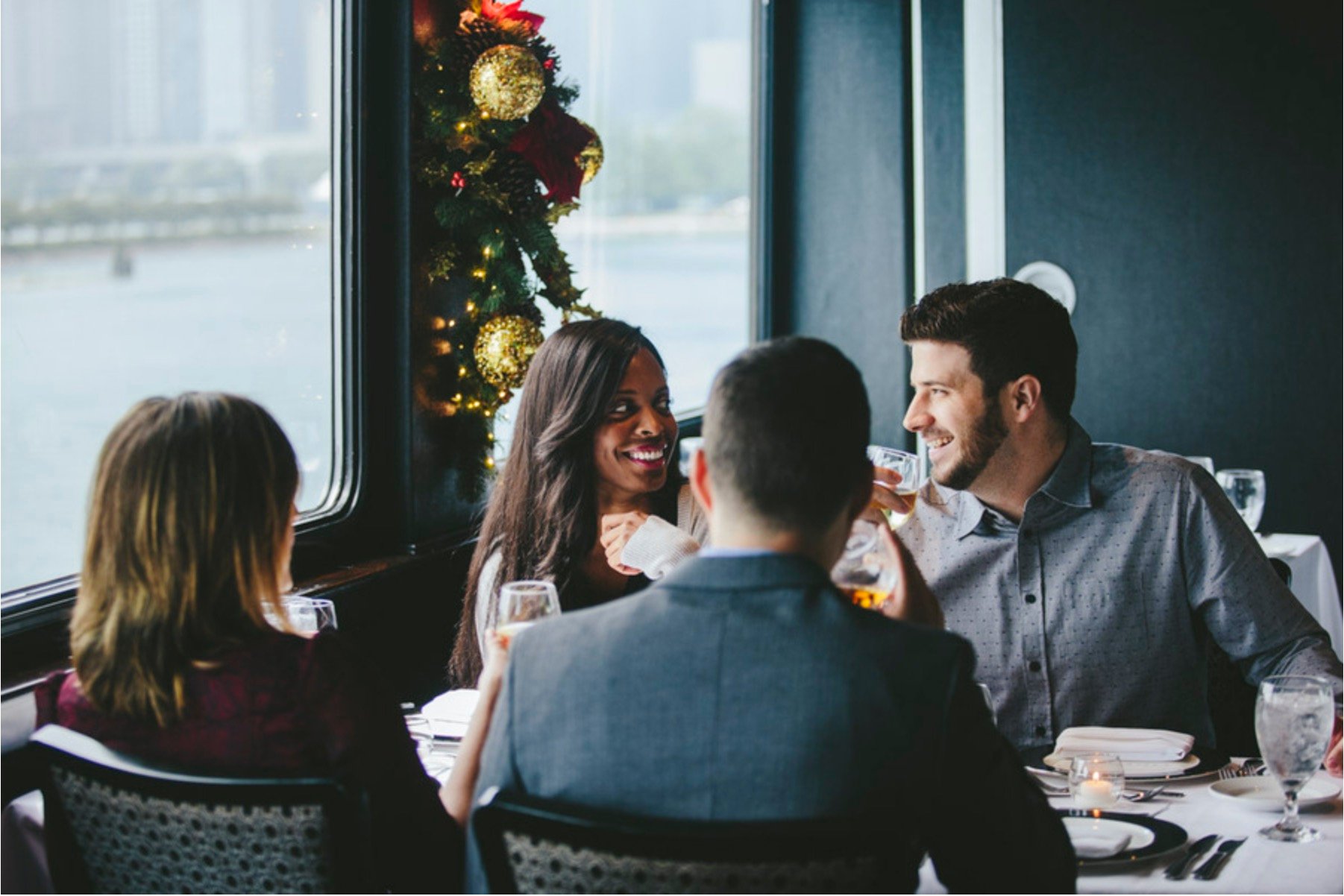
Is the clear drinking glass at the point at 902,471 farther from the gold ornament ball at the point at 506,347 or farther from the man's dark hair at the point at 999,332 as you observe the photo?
the gold ornament ball at the point at 506,347

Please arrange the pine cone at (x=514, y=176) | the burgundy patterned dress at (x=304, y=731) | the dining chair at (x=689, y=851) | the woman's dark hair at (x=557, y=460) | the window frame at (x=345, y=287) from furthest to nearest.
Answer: the pine cone at (x=514, y=176), the window frame at (x=345, y=287), the woman's dark hair at (x=557, y=460), the burgundy patterned dress at (x=304, y=731), the dining chair at (x=689, y=851)

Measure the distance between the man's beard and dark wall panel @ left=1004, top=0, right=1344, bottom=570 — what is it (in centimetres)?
328

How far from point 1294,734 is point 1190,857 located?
0.67 ft

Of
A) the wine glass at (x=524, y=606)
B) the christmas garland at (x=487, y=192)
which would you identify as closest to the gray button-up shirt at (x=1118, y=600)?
the wine glass at (x=524, y=606)

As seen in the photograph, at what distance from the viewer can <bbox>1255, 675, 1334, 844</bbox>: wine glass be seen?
170 cm

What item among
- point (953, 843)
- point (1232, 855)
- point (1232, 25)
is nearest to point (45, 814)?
point (953, 843)

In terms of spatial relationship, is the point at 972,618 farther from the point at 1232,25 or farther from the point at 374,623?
the point at 1232,25

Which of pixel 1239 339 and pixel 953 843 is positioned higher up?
pixel 1239 339

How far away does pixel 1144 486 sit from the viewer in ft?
8.11

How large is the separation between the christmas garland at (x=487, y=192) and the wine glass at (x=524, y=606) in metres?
1.68

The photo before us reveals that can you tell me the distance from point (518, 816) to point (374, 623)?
6.67 ft

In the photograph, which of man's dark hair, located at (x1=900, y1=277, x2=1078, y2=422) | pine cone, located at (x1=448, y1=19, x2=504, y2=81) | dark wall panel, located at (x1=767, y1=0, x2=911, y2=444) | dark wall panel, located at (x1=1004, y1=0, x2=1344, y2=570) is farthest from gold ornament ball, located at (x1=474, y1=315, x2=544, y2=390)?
dark wall panel, located at (x1=1004, y1=0, x2=1344, y2=570)

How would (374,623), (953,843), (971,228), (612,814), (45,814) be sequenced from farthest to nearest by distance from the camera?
(971,228), (374,623), (45,814), (953,843), (612,814)

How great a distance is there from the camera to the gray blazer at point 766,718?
1.30 meters
